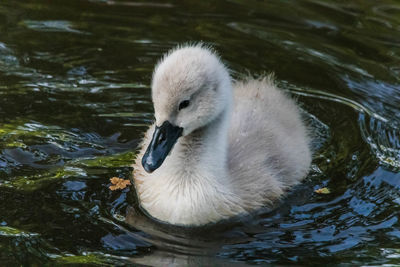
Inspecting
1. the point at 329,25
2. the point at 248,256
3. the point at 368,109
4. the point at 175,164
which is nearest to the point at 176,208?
the point at 175,164

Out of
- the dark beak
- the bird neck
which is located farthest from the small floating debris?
the dark beak

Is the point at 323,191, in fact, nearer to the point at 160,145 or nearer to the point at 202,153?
the point at 202,153

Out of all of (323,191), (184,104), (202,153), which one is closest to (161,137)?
(184,104)

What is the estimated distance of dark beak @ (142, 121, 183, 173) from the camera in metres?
5.17

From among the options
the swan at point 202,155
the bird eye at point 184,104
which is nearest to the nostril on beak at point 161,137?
the swan at point 202,155

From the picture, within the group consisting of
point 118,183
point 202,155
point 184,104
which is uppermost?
point 184,104

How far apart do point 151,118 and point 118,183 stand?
3.72 feet

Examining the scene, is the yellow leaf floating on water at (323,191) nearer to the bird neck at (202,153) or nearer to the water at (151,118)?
the water at (151,118)

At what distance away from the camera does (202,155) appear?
18.2ft

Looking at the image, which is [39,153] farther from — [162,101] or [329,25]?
[329,25]

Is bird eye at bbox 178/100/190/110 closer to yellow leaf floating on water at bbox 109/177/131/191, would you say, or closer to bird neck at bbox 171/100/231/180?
bird neck at bbox 171/100/231/180

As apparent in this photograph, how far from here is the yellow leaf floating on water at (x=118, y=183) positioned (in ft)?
19.5

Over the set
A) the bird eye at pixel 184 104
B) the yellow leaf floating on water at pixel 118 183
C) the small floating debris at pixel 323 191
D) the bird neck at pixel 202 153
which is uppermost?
the bird eye at pixel 184 104

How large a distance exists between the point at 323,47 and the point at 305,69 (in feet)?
1.68
